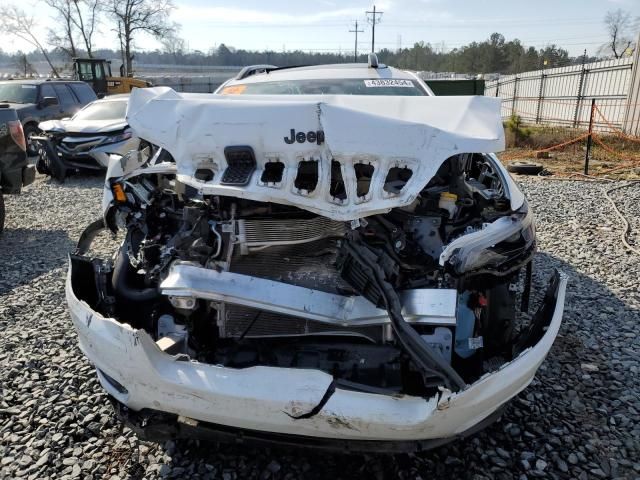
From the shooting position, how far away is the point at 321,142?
7.67 feet

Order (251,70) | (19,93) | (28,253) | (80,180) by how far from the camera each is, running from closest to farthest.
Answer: (251,70) < (28,253) < (80,180) < (19,93)

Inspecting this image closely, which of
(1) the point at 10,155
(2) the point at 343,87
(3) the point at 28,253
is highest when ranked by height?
(2) the point at 343,87

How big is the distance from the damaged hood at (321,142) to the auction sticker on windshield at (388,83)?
4.99 ft

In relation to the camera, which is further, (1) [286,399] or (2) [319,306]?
(2) [319,306]

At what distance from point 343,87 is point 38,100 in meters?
11.6

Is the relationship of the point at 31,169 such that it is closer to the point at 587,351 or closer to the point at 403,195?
the point at 403,195

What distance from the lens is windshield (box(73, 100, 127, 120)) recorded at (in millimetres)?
9898

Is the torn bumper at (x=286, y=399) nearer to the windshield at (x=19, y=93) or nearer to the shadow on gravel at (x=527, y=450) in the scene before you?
the shadow on gravel at (x=527, y=450)

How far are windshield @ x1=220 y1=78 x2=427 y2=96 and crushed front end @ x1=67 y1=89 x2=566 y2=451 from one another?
1.53 meters

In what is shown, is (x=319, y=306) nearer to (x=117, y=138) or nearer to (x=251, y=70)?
(x=251, y=70)

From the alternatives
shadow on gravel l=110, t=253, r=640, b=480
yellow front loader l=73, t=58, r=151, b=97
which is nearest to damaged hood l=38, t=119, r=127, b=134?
shadow on gravel l=110, t=253, r=640, b=480

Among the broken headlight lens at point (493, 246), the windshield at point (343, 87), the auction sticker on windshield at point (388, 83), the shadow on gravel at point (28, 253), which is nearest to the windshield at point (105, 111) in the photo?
the shadow on gravel at point (28, 253)

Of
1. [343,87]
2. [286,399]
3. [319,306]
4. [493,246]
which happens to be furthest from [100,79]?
[286,399]

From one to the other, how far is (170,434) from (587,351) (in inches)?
107
